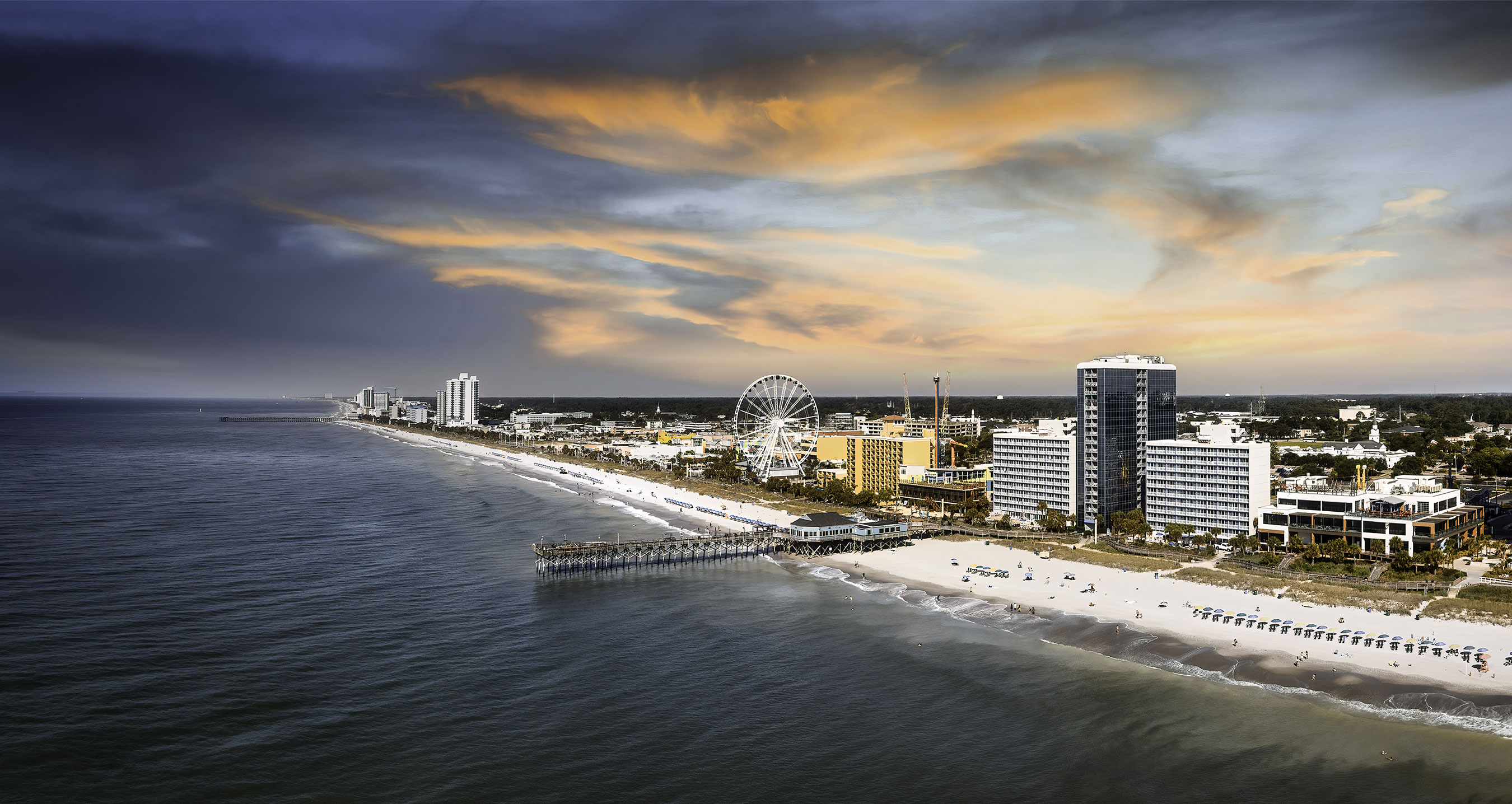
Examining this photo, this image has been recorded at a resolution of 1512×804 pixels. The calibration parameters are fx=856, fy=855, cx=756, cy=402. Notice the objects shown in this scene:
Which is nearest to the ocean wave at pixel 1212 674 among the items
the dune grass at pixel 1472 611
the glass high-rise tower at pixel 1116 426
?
the dune grass at pixel 1472 611

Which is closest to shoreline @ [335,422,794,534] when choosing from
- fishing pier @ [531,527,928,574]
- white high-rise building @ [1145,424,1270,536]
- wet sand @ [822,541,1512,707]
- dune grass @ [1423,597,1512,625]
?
fishing pier @ [531,527,928,574]

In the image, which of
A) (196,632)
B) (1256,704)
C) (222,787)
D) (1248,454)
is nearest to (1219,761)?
(1256,704)

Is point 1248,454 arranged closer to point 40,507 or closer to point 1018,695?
point 1018,695

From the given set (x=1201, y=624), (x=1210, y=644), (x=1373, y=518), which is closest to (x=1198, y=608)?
(x=1201, y=624)

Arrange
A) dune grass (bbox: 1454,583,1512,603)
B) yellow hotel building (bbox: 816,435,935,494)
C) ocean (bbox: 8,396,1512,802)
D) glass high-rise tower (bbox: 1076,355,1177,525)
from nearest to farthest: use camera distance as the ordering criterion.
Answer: ocean (bbox: 8,396,1512,802) < dune grass (bbox: 1454,583,1512,603) < glass high-rise tower (bbox: 1076,355,1177,525) < yellow hotel building (bbox: 816,435,935,494)

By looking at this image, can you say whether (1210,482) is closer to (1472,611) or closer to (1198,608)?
(1198,608)

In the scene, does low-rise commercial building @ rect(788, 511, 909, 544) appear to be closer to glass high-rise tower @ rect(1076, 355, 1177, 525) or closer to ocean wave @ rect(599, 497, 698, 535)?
ocean wave @ rect(599, 497, 698, 535)
